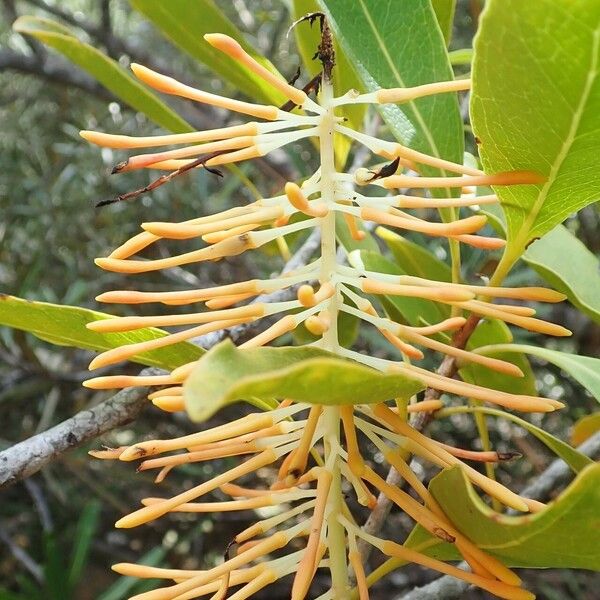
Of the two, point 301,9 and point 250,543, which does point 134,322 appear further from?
point 301,9

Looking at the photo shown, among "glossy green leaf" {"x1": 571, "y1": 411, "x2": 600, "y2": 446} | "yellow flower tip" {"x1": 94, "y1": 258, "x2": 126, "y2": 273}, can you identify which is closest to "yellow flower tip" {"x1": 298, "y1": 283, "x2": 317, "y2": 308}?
"yellow flower tip" {"x1": 94, "y1": 258, "x2": 126, "y2": 273}

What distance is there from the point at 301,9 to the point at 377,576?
59 cm

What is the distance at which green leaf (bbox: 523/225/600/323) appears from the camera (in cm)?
71

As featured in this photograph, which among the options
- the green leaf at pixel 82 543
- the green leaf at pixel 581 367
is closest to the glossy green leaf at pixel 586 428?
the green leaf at pixel 581 367

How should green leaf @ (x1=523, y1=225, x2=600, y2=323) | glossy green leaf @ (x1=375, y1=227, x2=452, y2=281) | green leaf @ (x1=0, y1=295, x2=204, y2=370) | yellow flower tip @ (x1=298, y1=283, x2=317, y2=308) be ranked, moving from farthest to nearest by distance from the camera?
1. glossy green leaf @ (x1=375, y1=227, x2=452, y2=281)
2. green leaf @ (x1=523, y1=225, x2=600, y2=323)
3. green leaf @ (x1=0, y1=295, x2=204, y2=370)
4. yellow flower tip @ (x1=298, y1=283, x2=317, y2=308)

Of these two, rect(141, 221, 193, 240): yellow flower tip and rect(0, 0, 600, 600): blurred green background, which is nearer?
rect(141, 221, 193, 240): yellow flower tip

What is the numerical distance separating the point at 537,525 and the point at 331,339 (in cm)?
18

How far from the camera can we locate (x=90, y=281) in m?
1.85

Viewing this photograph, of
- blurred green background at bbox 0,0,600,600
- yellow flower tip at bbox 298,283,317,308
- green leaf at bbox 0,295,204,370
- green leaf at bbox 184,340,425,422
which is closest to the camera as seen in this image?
green leaf at bbox 184,340,425,422

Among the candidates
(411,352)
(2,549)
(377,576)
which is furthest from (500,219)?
(2,549)

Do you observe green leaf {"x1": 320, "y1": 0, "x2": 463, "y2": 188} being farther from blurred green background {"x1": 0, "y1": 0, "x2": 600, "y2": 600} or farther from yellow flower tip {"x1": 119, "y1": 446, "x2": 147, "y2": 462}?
blurred green background {"x1": 0, "y1": 0, "x2": 600, "y2": 600}

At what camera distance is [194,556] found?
1630mm

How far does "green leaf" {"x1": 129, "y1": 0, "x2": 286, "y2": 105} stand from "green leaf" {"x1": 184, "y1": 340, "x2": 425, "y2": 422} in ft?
1.55

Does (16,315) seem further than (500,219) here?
No
